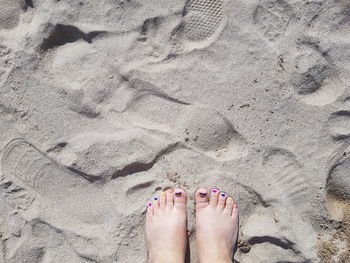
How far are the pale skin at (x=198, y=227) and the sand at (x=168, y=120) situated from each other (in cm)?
6

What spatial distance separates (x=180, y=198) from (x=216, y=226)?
243mm

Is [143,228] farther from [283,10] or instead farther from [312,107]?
[283,10]

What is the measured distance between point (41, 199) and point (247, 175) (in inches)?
40.2

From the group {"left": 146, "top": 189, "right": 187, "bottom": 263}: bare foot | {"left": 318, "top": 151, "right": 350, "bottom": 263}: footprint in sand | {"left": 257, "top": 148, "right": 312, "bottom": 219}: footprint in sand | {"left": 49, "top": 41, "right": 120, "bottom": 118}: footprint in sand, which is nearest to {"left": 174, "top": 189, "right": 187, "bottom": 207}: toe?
{"left": 146, "top": 189, "right": 187, "bottom": 263}: bare foot

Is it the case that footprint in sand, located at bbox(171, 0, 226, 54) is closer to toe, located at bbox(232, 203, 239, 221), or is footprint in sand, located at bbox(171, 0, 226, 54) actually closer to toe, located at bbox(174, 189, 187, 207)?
toe, located at bbox(174, 189, 187, 207)

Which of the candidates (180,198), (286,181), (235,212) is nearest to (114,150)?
(180,198)

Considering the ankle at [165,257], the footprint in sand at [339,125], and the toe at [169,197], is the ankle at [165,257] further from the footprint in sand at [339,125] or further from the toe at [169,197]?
the footprint in sand at [339,125]

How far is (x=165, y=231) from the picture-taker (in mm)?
1610

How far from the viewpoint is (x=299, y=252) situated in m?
1.51

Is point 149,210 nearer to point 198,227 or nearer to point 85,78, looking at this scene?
point 198,227

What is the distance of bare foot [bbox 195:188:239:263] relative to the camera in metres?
1.59

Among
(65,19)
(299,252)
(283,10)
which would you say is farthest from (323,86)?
(65,19)

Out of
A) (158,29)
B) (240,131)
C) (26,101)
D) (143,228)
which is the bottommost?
(143,228)

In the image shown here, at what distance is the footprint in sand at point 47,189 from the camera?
5.11ft
